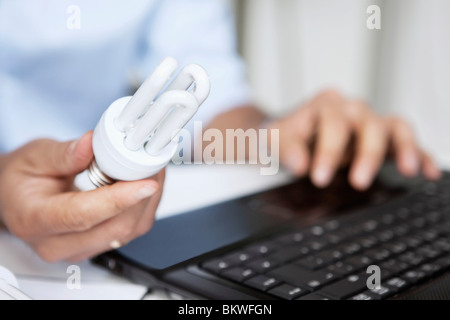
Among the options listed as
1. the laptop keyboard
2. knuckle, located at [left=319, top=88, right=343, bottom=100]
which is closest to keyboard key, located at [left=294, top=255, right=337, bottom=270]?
the laptop keyboard

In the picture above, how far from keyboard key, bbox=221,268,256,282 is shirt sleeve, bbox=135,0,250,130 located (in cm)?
27

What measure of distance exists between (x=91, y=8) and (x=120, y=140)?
146 mm

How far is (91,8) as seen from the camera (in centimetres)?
27

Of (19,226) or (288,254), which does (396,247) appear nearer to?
(288,254)

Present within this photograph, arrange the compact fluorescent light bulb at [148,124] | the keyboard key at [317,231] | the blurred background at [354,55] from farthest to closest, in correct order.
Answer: the blurred background at [354,55], the keyboard key at [317,231], the compact fluorescent light bulb at [148,124]

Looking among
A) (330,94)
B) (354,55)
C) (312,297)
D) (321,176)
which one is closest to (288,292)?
(312,297)

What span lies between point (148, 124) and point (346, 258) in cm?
11

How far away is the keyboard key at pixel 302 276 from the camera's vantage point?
7.4 inches

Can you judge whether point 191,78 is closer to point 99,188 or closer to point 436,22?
point 99,188

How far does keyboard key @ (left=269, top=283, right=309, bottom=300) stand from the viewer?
0.18 meters

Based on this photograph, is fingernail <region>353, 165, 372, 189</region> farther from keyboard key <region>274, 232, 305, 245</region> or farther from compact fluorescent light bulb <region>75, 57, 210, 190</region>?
compact fluorescent light bulb <region>75, 57, 210, 190</region>

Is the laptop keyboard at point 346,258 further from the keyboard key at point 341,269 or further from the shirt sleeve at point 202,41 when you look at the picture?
the shirt sleeve at point 202,41

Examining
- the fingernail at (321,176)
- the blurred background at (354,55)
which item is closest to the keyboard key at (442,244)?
the fingernail at (321,176)
